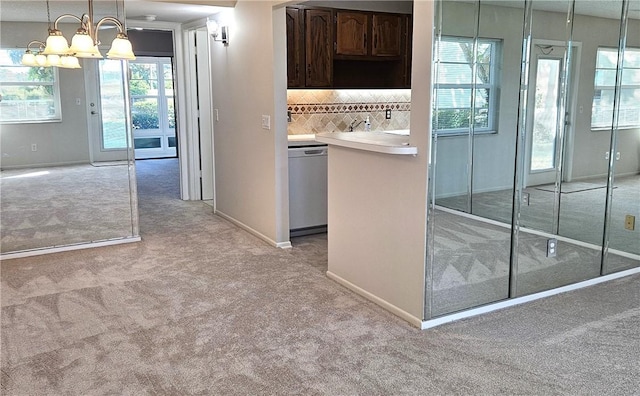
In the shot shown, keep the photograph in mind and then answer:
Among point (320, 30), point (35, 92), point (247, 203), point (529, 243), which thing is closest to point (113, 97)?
point (35, 92)

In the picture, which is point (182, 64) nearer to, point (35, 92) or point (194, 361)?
point (35, 92)

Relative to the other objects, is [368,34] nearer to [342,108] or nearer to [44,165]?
[342,108]

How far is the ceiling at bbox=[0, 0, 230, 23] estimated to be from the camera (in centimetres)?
448

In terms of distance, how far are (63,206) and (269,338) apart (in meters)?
2.76

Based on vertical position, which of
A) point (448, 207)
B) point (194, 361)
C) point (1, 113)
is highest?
point (1, 113)

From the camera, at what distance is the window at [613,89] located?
4152mm

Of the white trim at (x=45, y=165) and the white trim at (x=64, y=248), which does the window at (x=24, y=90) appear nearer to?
the white trim at (x=45, y=165)

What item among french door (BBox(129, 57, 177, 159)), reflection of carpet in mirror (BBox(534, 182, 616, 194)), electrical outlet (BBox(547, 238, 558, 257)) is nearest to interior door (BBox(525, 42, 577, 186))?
reflection of carpet in mirror (BBox(534, 182, 616, 194))

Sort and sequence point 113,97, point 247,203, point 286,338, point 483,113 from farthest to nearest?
point 247,203 → point 113,97 → point 483,113 → point 286,338

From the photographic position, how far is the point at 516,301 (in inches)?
147

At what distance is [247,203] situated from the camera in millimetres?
5660

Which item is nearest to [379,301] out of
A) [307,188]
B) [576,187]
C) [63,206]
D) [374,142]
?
[374,142]

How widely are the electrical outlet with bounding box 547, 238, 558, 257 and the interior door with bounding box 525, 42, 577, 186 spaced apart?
1.39 ft

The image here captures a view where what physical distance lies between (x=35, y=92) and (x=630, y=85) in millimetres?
4787
